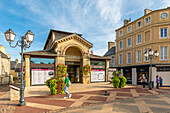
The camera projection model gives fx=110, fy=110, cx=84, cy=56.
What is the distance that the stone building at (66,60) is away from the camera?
16016 millimetres

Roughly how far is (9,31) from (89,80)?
14765mm

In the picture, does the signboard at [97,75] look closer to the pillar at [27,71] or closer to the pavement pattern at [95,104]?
the pillar at [27,71]

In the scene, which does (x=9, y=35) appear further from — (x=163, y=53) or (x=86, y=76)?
(x=163, y=53)

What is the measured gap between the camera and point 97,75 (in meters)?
20.4

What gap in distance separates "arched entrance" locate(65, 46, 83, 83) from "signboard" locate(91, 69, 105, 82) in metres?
2.27

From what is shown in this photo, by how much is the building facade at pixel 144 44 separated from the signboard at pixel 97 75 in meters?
5.65

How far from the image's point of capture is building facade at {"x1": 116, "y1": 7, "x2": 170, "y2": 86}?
Result: 693 inches

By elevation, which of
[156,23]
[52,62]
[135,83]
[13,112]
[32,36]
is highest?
[156,23]

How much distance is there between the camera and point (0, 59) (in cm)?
2133

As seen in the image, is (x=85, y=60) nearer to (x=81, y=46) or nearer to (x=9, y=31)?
(x=81, y=46)

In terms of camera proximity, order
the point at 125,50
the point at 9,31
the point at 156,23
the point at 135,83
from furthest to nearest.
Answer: the point at 125,50, the point at 135,83, the point at 156,23, the point at 9,31

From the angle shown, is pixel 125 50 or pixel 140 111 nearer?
pixel 140 111

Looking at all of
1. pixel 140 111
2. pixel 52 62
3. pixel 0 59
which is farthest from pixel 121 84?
pixel 0 59

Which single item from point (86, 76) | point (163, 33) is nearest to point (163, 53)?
point (163, 33)
